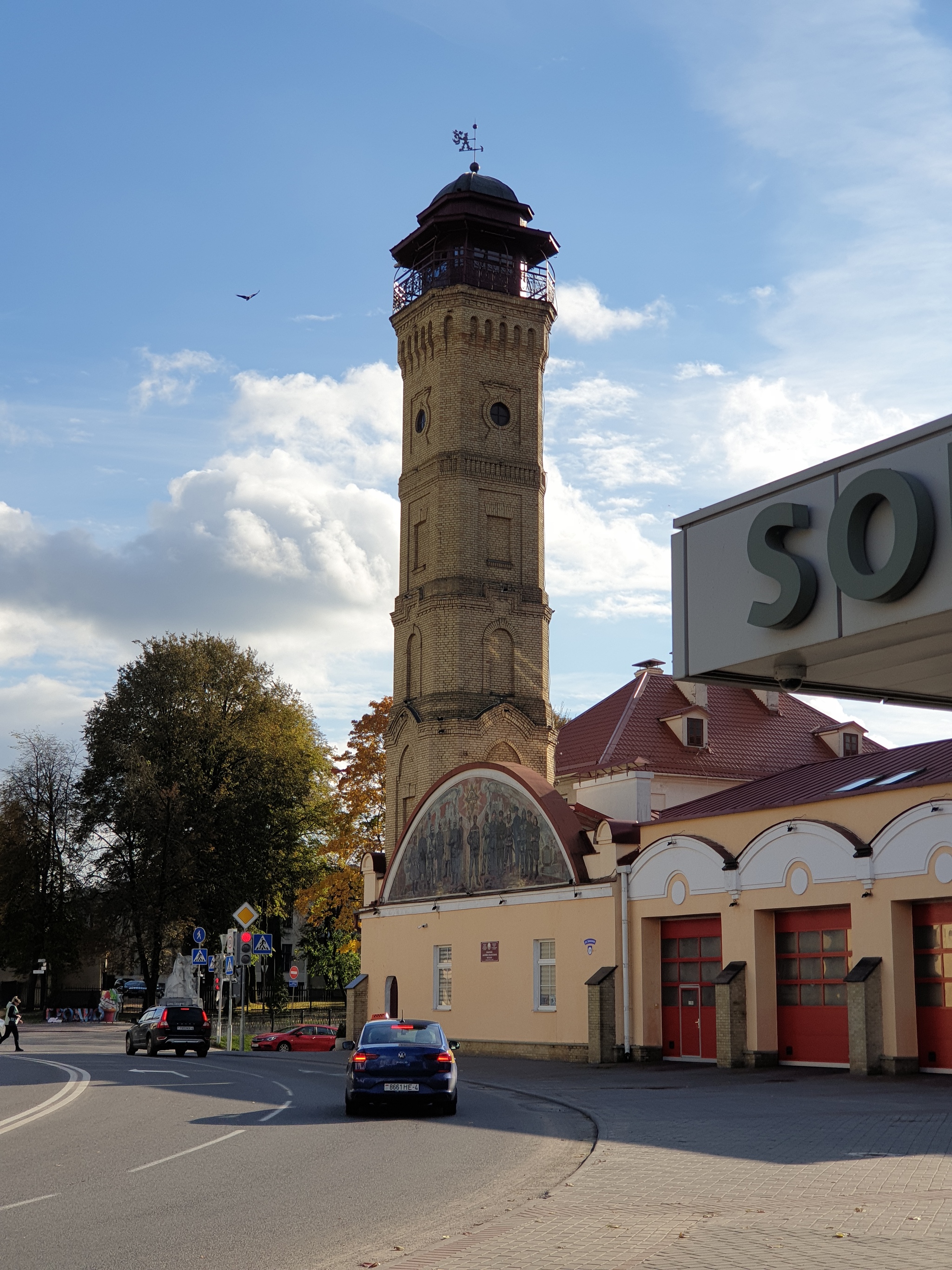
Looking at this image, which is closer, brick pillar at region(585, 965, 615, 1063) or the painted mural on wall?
brick pillar at region(585, 965, 615, 1063)

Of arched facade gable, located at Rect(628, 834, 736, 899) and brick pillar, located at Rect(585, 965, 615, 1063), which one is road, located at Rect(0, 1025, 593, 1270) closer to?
brick pillar, located at Rect(585, 965, 615, 1063)

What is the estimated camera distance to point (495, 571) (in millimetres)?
46469

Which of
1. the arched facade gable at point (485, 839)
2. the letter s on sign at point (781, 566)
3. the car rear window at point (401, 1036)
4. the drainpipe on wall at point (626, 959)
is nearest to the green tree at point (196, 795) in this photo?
the arched facade gable at point (485, 839)

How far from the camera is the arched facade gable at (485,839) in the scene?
33.9 metres

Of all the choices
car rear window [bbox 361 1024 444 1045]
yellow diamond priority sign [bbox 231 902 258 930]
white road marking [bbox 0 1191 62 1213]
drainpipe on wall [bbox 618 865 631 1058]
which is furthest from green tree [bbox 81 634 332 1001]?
white road marking [bbox 0 1191 62 1213]

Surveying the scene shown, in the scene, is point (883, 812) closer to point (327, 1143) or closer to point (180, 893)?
point (327, 1143)

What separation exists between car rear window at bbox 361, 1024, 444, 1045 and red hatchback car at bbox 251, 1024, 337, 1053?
85.9 feet

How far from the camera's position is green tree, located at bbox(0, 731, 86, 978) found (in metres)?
63.2

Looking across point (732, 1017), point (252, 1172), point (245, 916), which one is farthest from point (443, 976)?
point (252, 1172)

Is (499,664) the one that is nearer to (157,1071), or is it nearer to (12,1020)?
(12,1020)

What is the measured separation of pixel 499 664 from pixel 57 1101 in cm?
2624

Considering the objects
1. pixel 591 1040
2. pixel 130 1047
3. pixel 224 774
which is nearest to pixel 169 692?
pixel 224 774

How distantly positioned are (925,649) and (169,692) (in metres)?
54.7

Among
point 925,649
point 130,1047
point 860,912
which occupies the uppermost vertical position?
point 925,649
